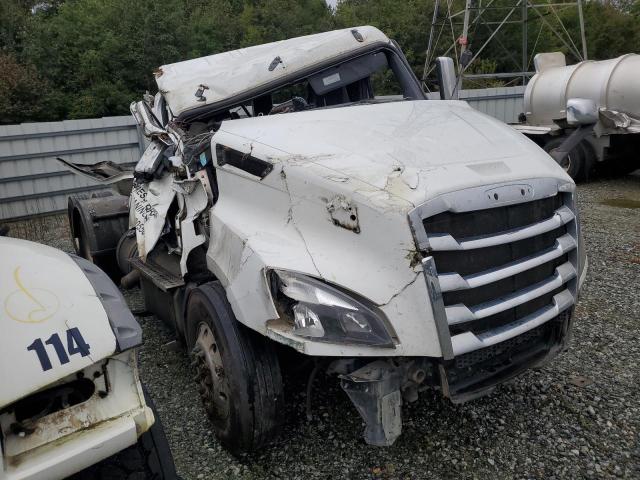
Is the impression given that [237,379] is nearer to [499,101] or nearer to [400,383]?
[400,383]

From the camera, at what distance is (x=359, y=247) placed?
2465 millimetres

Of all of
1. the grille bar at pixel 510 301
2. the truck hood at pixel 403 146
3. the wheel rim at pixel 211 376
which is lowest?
the wheel rim at pixel 211 376

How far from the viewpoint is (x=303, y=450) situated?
10.2 feet

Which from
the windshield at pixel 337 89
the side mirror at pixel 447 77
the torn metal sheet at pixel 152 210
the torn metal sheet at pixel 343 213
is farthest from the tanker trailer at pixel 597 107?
the torn metal sheet at pixel 343 213

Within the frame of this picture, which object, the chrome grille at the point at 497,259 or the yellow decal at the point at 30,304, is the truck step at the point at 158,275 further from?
the chrome grille at the point at 497,259

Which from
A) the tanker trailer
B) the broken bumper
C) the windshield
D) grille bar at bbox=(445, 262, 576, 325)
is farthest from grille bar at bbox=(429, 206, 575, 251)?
the tanker trailer

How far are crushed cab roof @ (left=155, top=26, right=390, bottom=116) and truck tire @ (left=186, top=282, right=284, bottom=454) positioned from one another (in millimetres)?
1304

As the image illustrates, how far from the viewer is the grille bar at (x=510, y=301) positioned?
2430 millimetres

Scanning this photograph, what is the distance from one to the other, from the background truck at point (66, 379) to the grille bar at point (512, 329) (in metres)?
1.29

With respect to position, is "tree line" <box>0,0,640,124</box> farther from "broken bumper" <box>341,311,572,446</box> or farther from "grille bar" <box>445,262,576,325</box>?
"grille bar" <box>445,262,576,325</box>

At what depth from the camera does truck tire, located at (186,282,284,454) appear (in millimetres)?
2809

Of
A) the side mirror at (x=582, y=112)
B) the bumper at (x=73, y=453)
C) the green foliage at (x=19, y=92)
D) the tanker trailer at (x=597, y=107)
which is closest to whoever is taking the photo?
the bumper at (x=73, y=453)

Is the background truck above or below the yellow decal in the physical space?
below

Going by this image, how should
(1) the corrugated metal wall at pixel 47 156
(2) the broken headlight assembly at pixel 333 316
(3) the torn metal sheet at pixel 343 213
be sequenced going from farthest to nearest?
(1) the corrugated metal wall at pixel 47 156 → (3) the torn metal sheet at pixel 343 213 → (2) the broken headlight assembly at pixel 333 316
